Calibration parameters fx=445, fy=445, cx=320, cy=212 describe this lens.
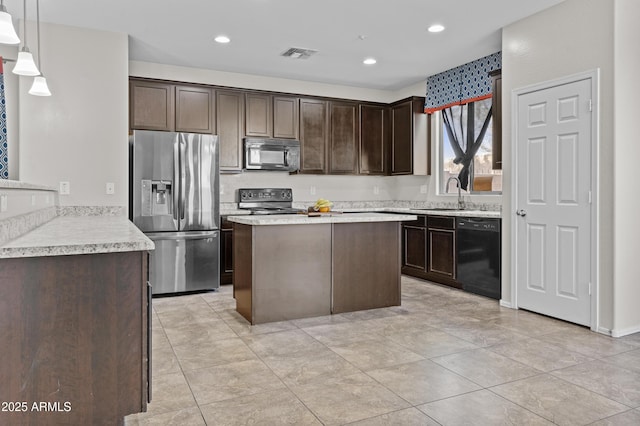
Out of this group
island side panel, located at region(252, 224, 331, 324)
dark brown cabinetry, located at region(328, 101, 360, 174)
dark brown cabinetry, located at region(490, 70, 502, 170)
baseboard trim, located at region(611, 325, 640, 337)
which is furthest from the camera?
dark brown cabinetry, located at region(328, 101, 360, 174)

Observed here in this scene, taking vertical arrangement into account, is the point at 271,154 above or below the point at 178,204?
above

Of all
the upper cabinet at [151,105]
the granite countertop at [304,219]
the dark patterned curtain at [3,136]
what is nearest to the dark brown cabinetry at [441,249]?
the granite countertop at [304,219]

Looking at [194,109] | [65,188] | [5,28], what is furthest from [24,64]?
[194,109]

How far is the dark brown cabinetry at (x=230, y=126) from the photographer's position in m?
5.50

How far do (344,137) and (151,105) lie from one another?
8.56 feet

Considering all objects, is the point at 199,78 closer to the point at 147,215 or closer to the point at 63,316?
Answer: the point at 147,215

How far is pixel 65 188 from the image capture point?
4180mm

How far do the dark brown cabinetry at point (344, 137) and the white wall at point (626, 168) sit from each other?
3.55 meters

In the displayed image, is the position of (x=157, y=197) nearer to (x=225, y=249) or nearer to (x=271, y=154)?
(x=225, y=249)

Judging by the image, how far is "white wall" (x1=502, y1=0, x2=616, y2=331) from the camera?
335 cm

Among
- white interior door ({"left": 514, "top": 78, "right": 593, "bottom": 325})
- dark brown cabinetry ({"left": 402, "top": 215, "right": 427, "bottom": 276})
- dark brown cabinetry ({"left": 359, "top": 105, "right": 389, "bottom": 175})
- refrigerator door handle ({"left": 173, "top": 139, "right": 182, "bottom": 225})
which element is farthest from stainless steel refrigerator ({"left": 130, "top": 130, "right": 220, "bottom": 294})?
white interior door ({"left": 514, "top": 78, "right": 593, "bottom": 325})

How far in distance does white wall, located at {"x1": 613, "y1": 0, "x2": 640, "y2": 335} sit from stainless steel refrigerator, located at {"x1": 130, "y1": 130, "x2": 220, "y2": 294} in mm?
3786

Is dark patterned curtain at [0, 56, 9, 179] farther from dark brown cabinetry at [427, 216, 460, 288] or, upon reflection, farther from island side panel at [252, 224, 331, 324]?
dark brown cabinetry at [427, 216, 460, 288]

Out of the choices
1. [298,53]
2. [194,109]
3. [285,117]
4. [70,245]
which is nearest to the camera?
[70,245]
